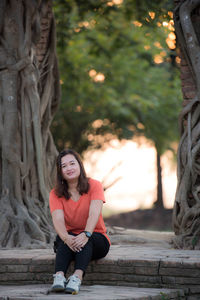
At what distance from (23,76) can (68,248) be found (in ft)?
9.50

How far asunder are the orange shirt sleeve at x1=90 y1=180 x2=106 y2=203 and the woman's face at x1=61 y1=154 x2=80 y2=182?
Result: 0.55 feet

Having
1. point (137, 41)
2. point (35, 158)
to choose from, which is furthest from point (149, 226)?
point (35, 158)

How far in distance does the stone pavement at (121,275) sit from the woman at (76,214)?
20cm

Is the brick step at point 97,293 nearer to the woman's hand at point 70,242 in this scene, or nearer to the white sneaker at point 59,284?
the white sneaker at point 59,284

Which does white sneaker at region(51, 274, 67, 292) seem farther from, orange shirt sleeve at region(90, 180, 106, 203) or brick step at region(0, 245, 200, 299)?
orange shirt sleeve at region(90, 180, 106, 203)

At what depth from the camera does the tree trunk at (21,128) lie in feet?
20.0

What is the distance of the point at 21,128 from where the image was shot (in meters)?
6.40

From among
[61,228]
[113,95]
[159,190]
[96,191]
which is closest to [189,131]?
[96,191]

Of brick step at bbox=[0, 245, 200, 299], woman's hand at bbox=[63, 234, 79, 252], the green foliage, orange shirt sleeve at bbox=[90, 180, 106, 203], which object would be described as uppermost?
orange shirt sleeve at bbox=[90, 180, 106, 203]

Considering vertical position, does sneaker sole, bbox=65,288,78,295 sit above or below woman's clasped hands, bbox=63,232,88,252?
A: below

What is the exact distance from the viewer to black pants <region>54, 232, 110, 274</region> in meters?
4.11

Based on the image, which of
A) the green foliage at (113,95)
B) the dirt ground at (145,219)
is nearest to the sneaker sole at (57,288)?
the dirt ground at (145,219)

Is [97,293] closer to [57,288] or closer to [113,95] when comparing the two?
[57,288]

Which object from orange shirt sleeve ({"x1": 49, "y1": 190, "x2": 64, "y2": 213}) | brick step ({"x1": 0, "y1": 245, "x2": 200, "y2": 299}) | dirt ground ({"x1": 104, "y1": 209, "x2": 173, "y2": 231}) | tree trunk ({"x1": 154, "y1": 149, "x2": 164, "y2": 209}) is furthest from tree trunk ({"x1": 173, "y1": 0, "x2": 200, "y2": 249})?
tree trunk ({"x1": 154, "y1": 149, "x2": 164, "y2": 209})
